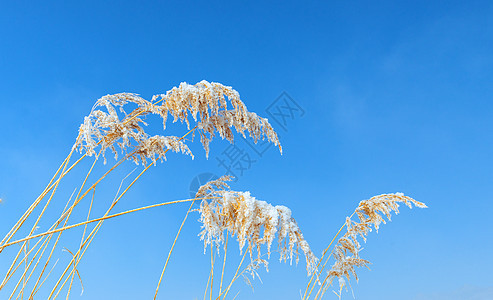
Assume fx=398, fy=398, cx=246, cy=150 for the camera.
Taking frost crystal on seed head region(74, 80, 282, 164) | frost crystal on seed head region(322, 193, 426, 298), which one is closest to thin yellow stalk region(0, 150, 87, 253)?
frost crystal on seed head region(74, 80, 282, 164)

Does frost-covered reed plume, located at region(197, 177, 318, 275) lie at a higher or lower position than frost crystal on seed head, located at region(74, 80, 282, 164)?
lower

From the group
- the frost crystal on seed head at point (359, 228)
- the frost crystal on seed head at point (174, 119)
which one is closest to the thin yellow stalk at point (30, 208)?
the frost crystal on seed head at point (174, 119)

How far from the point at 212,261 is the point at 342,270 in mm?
1298

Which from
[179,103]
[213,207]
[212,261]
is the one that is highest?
[179,103]

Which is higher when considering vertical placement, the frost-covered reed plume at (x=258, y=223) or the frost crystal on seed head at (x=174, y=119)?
the frost crystal on seed head at (x=174, y=119)

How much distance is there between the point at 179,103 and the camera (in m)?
2.43

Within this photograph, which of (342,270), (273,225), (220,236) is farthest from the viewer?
(342,270)

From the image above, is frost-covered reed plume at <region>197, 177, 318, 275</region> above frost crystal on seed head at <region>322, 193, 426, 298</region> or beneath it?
beneath

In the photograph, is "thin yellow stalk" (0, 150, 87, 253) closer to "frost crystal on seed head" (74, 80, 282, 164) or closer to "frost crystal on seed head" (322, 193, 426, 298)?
"frost crystal on seed head" (74, 80, 282, 164)

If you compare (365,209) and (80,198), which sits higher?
(365,209)

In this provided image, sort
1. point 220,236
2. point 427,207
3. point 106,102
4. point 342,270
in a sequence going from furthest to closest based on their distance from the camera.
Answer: point 342,270 < point 427,207 < point 106,102 < point 220,236

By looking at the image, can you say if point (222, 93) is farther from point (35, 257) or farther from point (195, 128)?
point (35, 257)

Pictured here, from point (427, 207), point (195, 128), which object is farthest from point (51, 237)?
point (427, 207)

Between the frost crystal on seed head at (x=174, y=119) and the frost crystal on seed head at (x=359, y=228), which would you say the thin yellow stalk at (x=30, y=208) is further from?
the frost crystal on seed head at (x=359, y=228)
